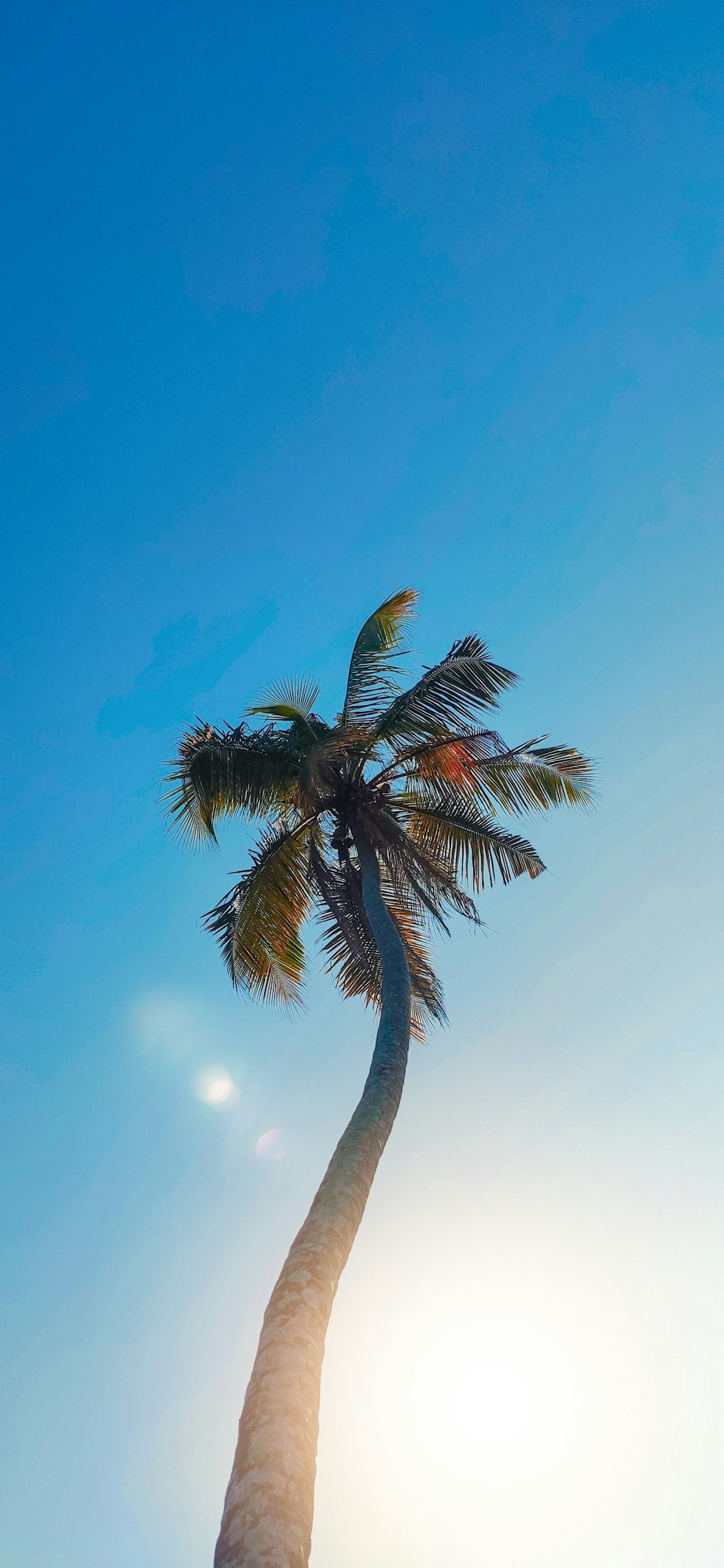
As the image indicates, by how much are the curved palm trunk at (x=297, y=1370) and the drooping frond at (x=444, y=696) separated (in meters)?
4.16

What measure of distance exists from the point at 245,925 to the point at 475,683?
3.96m

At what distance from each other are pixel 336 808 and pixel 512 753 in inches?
88.7

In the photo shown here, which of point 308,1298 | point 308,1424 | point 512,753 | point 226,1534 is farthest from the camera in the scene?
point 512,753

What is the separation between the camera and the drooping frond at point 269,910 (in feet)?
33.2

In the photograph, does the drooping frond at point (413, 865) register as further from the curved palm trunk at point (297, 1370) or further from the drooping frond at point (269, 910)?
the curved palm trunk at point (297, 1370)

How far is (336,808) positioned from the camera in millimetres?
10102

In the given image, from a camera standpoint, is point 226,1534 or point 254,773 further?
point 254,773

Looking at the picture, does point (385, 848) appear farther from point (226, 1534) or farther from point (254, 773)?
point (226, 1534)

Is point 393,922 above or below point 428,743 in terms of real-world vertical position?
below

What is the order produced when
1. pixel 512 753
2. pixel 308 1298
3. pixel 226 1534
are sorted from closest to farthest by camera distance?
pixel 226 1534, pixel 308 1298, pixel 512 753

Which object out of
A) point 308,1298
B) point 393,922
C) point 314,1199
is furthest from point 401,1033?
point 308,1298

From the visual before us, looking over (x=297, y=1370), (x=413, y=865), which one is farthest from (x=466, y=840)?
(x=297, y=1370)

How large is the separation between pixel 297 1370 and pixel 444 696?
7072 mm

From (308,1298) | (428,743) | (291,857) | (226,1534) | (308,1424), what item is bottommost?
(226,1534)
